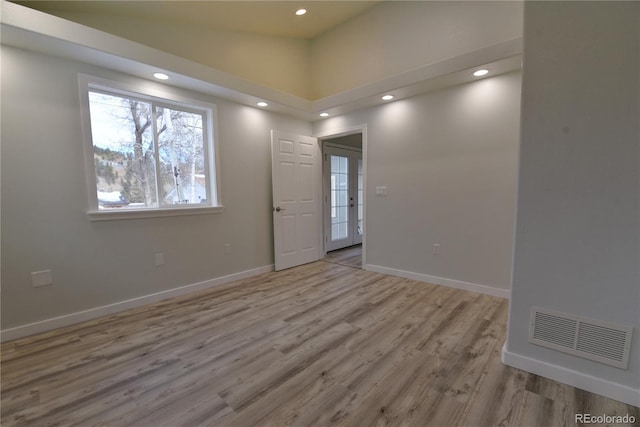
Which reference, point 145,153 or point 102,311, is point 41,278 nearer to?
point 102,311

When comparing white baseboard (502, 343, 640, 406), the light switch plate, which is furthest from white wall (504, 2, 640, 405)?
the light switch plate

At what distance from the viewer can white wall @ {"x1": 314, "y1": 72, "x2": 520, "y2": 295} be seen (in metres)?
2.84

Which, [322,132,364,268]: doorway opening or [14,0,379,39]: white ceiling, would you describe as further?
[322,132,364,268]: doorway opening

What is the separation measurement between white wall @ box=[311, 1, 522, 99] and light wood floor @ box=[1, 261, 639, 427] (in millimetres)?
2881

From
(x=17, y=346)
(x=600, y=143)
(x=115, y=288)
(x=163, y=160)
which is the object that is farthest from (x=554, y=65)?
(x=17, y=346)

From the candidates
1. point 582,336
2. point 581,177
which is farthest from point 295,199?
point 582,336

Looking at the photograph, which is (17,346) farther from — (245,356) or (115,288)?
(245,356)

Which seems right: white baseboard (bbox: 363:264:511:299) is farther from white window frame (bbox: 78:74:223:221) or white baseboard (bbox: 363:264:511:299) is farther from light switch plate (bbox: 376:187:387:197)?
white window frame (bbox: 78:74:223:221)

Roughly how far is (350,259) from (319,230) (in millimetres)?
758

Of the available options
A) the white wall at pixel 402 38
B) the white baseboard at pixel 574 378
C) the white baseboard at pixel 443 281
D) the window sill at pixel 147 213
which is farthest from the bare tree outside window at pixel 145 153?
the white baseboard at pixel 574 378

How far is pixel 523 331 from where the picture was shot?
1.74 m

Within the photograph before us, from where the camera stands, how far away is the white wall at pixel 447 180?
2.84m

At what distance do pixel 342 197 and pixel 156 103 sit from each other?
11.7ft

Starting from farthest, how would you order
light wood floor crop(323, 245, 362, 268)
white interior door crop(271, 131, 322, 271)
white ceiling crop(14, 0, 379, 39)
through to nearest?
light wood floor crop(323, 245, 362, 268), white interior door crop(271, 131, 322, 271), white ceiling crop(14, 0, 379, 39)
